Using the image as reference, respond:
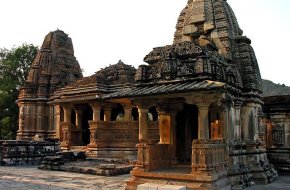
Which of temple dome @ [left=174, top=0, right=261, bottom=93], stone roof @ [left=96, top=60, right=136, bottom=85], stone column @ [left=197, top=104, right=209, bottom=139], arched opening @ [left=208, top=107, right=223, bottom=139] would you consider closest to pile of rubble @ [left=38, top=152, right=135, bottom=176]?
arched opening @ [left=208, top=107, right=223, bottom=139]

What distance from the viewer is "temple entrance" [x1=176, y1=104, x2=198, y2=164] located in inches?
428

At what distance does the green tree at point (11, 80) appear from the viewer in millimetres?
34062

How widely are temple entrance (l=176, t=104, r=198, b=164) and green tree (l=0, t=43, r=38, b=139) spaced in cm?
2657

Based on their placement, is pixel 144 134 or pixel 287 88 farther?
pixel 287 88

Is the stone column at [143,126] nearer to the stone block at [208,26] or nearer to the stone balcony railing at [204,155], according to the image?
the stone balcony railing at [204,155]

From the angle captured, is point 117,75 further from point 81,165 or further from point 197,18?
point 197,18

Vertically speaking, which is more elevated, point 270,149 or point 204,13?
point 204,13

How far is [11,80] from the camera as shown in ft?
114

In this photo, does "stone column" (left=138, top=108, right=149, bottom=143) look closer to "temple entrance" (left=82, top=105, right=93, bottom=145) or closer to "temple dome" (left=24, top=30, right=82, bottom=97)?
"temple entrance" (left=82, top=105, right=93, bottom=145)

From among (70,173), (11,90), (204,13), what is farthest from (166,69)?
(11,90)

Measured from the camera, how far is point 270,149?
13562 millimetres

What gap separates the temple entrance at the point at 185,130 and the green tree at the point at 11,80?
26.6 m

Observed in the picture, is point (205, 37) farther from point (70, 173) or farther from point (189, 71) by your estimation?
point (70, 173)

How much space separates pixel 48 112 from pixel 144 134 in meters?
18.4
